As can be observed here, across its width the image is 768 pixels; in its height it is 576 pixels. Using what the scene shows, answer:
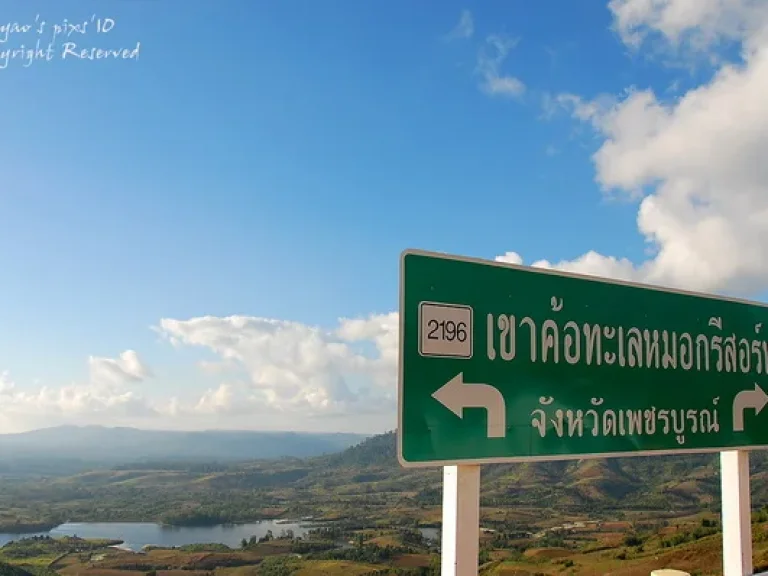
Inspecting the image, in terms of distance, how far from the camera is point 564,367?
4539 millimetres

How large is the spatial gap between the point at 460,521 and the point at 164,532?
4658 centimetres

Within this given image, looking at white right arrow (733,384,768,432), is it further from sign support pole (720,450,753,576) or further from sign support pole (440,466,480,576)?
sign support pole (440,466,480,576)

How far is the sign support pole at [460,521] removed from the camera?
3830 mm

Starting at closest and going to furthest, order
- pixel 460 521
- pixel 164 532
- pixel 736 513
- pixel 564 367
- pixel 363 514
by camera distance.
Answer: pixel 460 521 < pixel 564 367 < pixel 736 513 < pixel 363 514 < pixel 164 532

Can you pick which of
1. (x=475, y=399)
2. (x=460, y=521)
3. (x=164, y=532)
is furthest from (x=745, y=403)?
(x=164, y=532)

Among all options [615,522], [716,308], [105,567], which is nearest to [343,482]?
[105,567]

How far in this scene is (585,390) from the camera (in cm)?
464

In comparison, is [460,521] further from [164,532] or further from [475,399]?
[164,532]

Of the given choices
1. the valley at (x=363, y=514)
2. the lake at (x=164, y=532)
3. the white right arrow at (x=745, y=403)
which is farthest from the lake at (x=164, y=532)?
the white right arrow at (x=745, y=403)

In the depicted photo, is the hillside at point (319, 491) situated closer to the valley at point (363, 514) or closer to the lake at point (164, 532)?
the valley at point (363, 514)

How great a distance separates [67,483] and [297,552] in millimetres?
39939

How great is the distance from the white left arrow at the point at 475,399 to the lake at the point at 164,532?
30.5 meters

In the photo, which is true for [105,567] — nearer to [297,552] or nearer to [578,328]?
[297,552]

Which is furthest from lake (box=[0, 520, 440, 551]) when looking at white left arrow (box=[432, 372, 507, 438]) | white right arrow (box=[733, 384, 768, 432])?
white left arrow (box=[432, 372, 507, 438])
